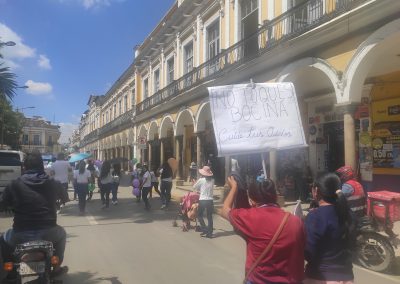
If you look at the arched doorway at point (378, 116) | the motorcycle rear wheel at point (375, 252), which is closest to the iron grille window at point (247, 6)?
the arched doorway at point (378, 116)

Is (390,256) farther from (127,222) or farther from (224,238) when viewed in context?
(127,222)

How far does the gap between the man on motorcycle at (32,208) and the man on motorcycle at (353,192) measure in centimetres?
389

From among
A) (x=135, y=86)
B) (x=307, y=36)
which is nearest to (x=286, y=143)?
(x=307, y=36)

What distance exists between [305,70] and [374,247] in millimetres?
7410

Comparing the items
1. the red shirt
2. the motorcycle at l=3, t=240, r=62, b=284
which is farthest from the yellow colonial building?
the motorcycle at l=3, t=240, r=62, b=284

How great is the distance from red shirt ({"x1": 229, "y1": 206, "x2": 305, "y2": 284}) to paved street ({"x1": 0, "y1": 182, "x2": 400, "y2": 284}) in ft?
→ 10.7

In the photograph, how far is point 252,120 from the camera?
450 centimetres

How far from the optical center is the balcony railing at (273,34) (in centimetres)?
1179

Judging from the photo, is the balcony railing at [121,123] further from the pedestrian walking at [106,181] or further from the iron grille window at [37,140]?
the iron grille window at [37,140]

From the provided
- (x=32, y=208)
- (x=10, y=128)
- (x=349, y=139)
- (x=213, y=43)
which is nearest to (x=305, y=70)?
(x=349, y=139)

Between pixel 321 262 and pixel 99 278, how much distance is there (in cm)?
393

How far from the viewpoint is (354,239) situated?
131 inches

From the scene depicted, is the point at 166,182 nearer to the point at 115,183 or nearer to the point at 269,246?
the point at 115,183

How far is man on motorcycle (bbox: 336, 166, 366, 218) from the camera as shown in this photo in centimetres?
622
